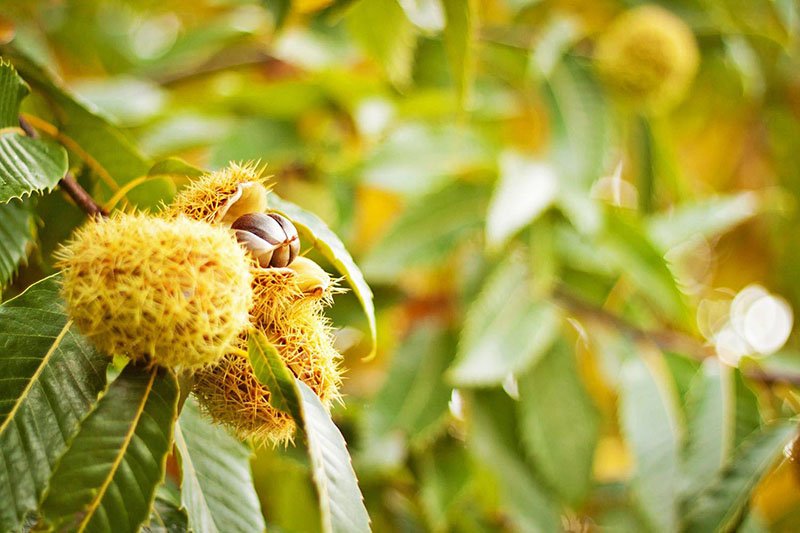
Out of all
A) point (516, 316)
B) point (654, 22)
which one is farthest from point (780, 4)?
point (516, 316)

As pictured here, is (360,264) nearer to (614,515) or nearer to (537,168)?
(537,168)

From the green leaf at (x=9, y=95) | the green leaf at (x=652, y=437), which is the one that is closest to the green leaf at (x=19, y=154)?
the green leaf at (x=9, y=95)

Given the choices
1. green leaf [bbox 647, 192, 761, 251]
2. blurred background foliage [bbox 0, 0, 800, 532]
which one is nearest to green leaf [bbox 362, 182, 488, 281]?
blurred background foliage [bbox 0, 0, 800, 532]

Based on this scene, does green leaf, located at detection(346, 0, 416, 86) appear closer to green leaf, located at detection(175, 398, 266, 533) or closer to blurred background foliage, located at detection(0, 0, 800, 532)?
blurred background foliage, located at detection(0, 0, 800, 532)

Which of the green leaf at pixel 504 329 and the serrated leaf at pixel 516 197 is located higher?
the serrated leaf at pixel 516 197

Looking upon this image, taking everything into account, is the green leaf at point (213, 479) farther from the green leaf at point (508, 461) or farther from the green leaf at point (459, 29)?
the green leaf at point (508, 461)

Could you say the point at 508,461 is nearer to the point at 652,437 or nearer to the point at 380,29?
the point at 652,437
